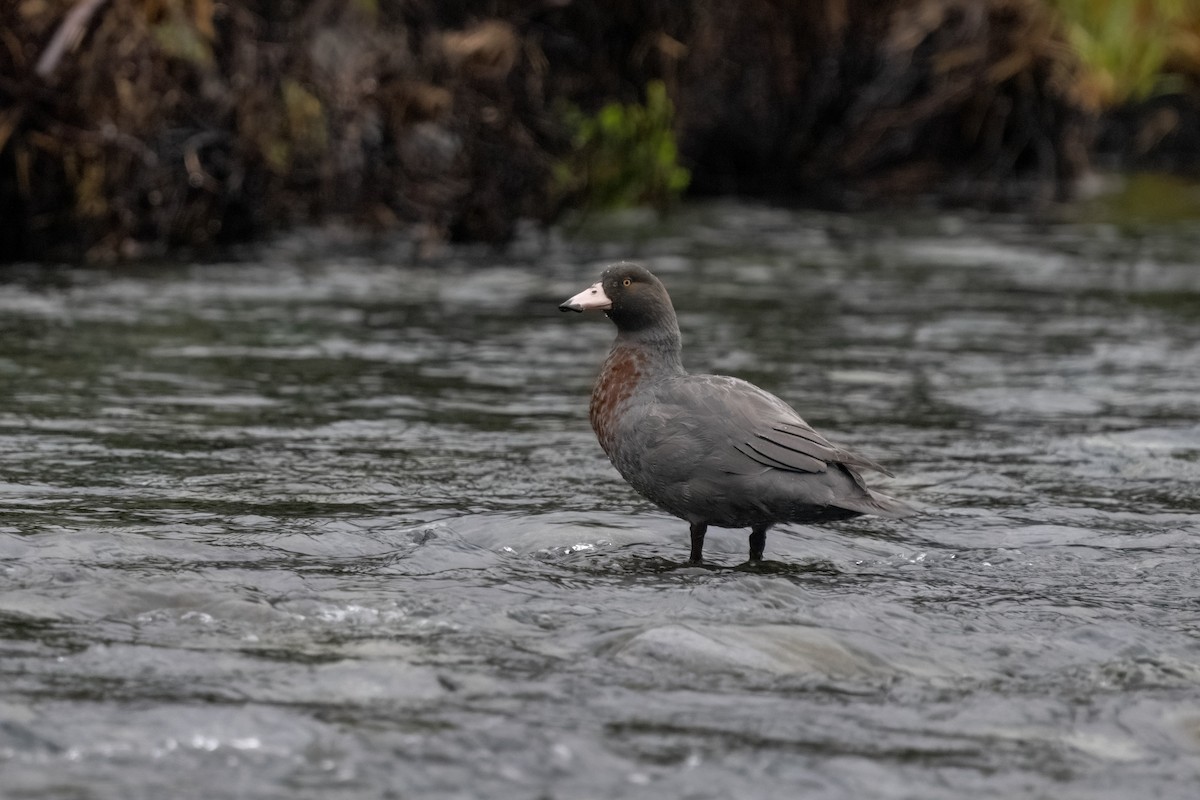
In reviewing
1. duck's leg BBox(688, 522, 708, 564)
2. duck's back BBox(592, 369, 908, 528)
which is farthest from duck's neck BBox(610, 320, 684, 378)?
duck's leg BBox(688, 522, 708, 564)

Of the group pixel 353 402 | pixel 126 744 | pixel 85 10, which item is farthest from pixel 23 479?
pixel 85 10

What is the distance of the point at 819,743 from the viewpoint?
12.4ft

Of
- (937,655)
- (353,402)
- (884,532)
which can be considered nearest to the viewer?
(937,655)

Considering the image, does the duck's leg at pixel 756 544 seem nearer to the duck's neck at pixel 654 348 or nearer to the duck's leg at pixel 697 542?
the duck's leg at pixel 697 542

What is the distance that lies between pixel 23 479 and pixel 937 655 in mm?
3292

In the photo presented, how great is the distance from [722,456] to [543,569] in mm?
602

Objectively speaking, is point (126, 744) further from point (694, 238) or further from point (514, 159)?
point (694, 238)

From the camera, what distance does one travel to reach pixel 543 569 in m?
5.20

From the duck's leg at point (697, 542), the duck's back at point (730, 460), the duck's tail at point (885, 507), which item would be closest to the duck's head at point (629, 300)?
the duck's back at point (730, 460)

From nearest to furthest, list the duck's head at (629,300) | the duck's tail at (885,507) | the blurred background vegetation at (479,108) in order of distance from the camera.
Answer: the duck's tail at (885,507) < the duck's head at (629,300) < the blurred background vegetation at (479,108)

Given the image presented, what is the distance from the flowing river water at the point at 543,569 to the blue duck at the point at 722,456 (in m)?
0.21

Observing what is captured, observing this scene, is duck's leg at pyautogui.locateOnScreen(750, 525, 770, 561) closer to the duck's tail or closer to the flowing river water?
the flowing river water

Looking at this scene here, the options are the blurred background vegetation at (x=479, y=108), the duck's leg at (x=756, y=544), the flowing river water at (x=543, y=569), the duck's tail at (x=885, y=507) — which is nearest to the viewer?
the flowing river water at (x=543, y=569)

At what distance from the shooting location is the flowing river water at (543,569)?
3693 millimetres
